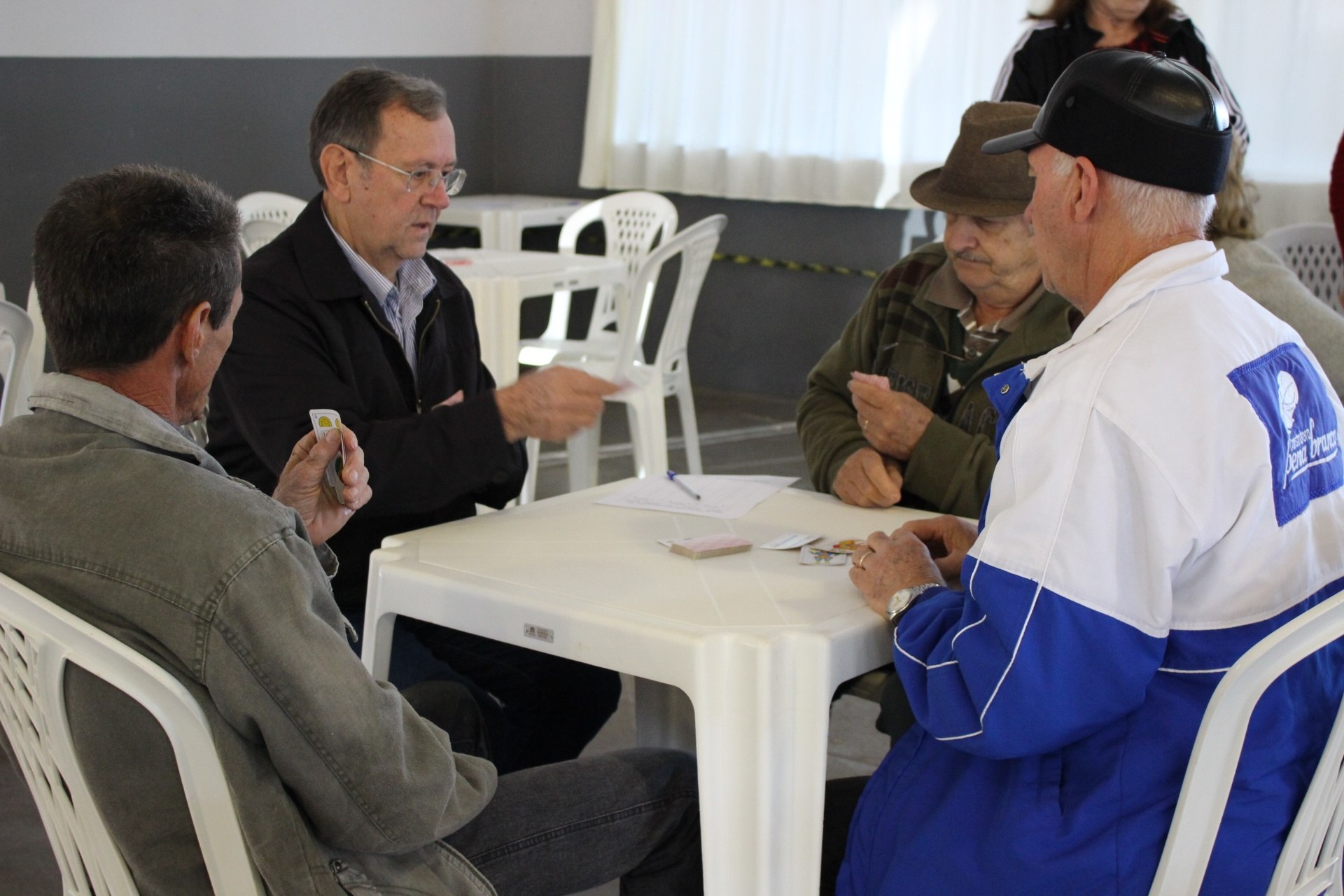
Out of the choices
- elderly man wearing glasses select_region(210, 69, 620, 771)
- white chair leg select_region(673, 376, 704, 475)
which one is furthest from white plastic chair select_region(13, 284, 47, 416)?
white chair leg select_region(673, 376, 704, 475)

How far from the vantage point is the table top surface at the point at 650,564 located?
155 centimetres

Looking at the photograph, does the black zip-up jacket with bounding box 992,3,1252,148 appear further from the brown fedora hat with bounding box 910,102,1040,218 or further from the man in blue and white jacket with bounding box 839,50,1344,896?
the man in blue and white jacket with bounding box 839,50,1344,896

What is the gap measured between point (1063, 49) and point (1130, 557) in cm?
239

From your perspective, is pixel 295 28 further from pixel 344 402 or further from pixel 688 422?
pixel 344 402

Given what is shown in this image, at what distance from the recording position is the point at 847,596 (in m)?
1.60

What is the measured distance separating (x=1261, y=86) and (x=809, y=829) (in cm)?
416

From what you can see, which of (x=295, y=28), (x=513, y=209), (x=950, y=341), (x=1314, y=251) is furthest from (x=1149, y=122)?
(x=295, y=28)

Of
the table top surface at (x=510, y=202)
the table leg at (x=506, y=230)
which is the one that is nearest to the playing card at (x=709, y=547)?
the table leg at (x=506, y=230)

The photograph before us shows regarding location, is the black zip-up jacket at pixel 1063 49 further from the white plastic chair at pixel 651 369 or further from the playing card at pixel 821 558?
the playing card at pixel 821 558

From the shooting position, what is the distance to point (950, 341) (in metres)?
2.21

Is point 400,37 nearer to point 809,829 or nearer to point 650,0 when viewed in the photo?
point 650,0

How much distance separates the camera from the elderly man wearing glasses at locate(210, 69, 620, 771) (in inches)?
77.3

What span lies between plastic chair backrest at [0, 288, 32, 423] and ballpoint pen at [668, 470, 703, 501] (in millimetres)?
1301

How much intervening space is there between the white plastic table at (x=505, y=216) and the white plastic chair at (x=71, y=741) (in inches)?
182
